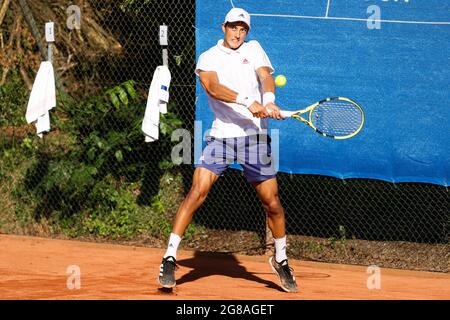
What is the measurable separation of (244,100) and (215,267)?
238 centimetres

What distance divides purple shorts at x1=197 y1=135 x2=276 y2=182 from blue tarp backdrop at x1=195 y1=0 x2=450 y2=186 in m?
1.75

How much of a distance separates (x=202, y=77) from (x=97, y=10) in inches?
183

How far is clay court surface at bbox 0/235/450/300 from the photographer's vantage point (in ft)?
22.3

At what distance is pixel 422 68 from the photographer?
8031 mm

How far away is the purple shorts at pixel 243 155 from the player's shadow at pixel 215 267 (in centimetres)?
99

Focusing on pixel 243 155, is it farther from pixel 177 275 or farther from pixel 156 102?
pixel 156 102

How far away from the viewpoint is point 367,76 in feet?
26.8

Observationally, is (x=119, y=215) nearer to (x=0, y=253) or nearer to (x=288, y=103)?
(x=0, y=253)

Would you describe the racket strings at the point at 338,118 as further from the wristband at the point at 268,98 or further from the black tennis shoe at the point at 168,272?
the black tennis shoe at the point at 168,272

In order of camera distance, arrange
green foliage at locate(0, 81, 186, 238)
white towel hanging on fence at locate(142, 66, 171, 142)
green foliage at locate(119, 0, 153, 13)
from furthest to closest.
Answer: green foliage at locate(119, 0, 153, 13) < green foliage at locate(0, 81, 186, 238) < white towel hanging on fence at locate(142, 66, 171, 142)

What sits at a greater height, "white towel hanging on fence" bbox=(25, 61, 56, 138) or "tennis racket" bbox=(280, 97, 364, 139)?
"white towel hanging on fence" bbox=(25, 61, 56, 138)

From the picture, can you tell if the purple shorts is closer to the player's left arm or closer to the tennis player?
the tennis player

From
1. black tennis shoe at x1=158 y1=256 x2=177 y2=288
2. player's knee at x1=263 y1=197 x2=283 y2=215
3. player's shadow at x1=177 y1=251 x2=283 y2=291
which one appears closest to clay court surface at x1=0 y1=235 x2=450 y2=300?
player's shadow at x1=177 y1=251 x2=283 y2=291

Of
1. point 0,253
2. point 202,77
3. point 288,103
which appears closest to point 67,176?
point 0,253
